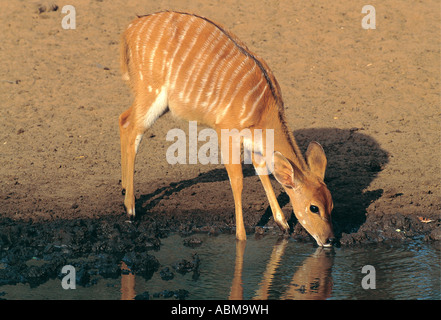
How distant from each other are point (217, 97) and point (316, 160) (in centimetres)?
116

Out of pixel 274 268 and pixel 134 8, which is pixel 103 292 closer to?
pixel 274 268

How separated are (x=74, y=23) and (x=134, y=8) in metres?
1.18

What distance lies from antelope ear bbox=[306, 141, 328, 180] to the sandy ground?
0.70m

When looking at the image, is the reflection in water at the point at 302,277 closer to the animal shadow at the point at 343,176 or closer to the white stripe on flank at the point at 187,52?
the animal shadow at the point at 343,176

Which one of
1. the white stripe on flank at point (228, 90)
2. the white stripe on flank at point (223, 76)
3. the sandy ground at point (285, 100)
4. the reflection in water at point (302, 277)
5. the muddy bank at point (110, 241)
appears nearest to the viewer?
the reflection in water at point (302, 277)

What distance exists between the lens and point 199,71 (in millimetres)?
7215

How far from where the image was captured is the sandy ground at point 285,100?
25.7 feet

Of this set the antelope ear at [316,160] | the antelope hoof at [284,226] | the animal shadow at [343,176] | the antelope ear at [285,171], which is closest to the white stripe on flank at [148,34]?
the animal shadow at [343,176]

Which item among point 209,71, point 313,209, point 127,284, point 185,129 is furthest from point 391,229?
point 185,129

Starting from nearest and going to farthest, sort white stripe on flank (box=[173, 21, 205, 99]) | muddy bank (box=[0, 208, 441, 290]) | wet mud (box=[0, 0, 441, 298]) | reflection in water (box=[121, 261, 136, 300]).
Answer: reflection in water (box=[121, 261, 136, 300]), muddy bank (box=[0, 208, 441, 290]), wet mud (box=[0, 0, 441, 298]), white stripe on flank (box=[173, 21, 205, 99])

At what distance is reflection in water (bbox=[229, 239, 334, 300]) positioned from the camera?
5566 millimetres

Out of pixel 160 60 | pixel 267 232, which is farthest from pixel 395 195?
pixel 160 60

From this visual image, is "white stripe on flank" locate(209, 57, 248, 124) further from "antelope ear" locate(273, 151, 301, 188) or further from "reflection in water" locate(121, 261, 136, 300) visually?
"reflection in water" locate(121, 261, 136, 300)

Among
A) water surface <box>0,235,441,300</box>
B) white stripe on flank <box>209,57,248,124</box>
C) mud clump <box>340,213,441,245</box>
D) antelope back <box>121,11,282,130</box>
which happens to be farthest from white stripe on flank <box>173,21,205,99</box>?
mud clump <box>340,213,441,245</box>
